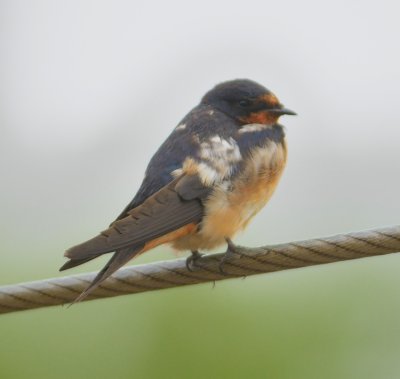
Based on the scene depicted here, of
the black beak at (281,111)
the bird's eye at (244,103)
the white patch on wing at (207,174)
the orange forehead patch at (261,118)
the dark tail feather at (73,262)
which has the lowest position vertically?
the dark tail feather at (73,262)

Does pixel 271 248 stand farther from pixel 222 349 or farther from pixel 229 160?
pixel 222 349

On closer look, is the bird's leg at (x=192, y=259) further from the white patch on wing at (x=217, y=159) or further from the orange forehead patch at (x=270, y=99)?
the orange forehead patch at (x=270, y=99)

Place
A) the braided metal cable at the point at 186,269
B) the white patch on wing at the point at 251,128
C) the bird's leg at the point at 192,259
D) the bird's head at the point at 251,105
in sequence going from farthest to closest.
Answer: the bird's head at the point at 251,105 < the white patch on wing at the point at 251,128 < the bird's leg at the point at 192,259 < the braided metal cable at the point at 186,269

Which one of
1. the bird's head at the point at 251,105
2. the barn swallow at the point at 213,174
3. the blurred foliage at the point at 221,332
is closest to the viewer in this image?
the barn swallow at the point at 213,174

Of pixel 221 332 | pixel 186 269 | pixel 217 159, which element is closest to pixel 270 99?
pixel 217 159

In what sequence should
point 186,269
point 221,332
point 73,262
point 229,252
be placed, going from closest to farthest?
point 73,262
point 186,269
point 229,252
point 221,332

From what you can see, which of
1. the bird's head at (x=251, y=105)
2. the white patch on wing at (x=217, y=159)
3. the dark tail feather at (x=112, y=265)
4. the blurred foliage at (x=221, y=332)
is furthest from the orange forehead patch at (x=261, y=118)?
the blurred foliage at (x=221, y=332)

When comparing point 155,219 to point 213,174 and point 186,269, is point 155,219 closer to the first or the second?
point 186,269
